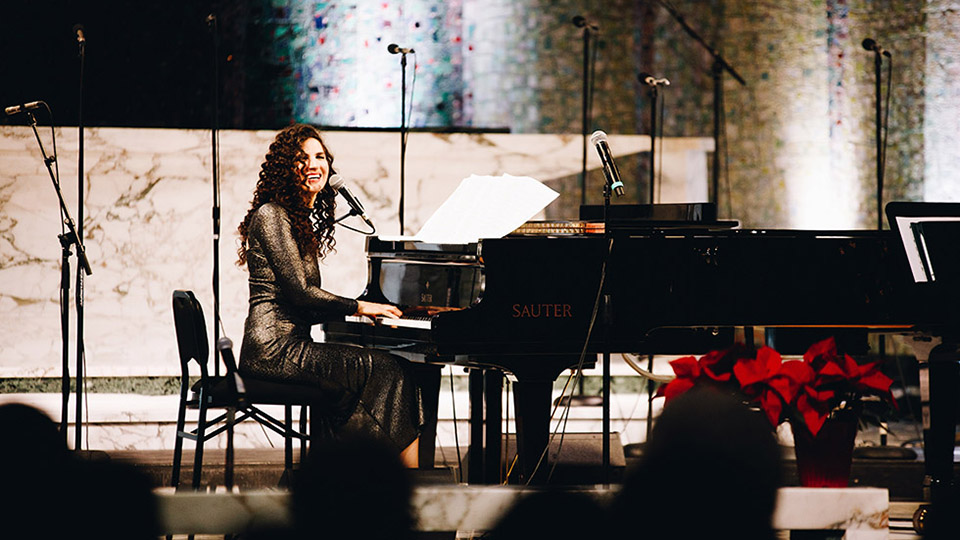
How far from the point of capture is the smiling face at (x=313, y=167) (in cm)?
356

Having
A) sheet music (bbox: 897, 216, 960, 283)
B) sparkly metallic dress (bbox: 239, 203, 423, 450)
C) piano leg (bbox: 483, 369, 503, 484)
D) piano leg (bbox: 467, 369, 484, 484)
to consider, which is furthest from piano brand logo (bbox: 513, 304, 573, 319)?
sheet music (bbox: 897, 216, 960, 283)

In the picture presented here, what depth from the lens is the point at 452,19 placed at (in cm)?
609

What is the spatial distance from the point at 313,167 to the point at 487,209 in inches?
23.7

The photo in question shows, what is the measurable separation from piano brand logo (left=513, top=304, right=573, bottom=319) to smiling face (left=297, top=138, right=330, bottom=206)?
0.88 m

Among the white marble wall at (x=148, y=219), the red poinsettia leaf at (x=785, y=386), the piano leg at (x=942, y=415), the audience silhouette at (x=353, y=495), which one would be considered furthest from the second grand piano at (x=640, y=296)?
the white marble wall at (x=148, y=219)

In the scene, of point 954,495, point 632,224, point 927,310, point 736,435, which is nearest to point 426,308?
point 632,224

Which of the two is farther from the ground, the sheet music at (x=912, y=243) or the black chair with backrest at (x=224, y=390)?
the sheet music at (x=912, y=243)

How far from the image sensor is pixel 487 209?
3438 mm

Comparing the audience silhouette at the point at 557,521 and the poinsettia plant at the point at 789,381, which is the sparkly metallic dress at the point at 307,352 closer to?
the poinsettia plant at the point at 789,381

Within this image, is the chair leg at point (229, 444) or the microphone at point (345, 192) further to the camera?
the microphone at point (345, 192)

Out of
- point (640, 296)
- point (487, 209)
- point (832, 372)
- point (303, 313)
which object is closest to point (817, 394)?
point (832, 372)

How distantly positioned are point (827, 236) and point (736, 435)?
5.57ft

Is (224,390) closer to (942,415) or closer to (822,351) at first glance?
(822,351)

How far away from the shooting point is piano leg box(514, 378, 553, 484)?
9.82 feet
